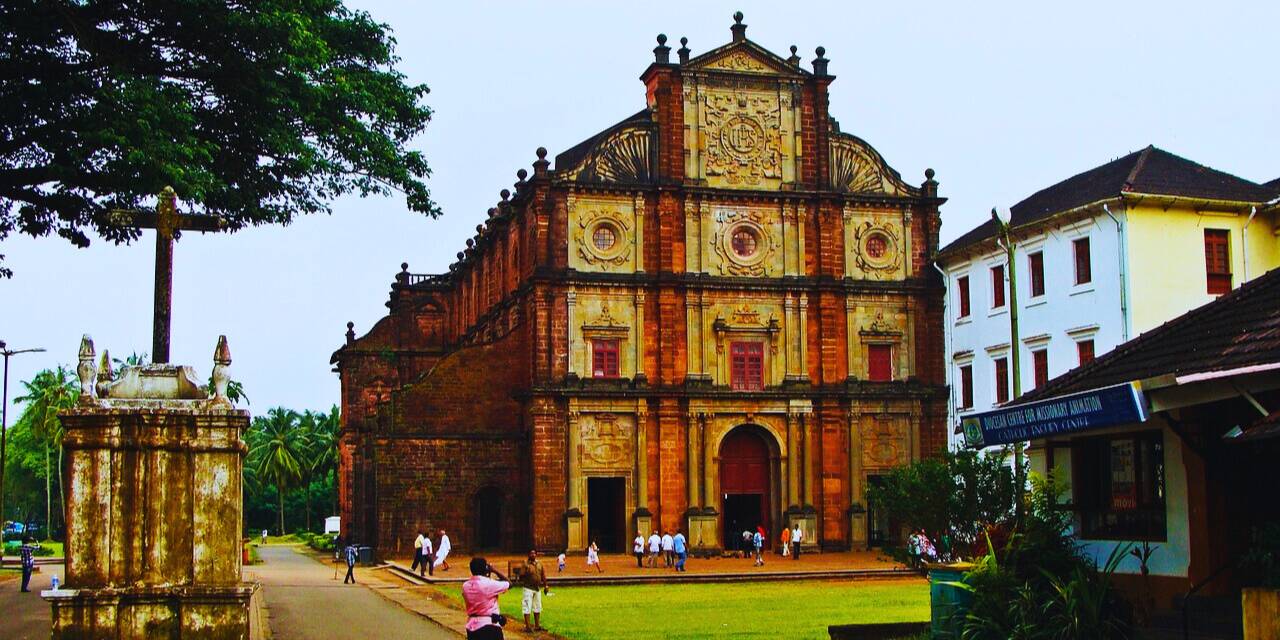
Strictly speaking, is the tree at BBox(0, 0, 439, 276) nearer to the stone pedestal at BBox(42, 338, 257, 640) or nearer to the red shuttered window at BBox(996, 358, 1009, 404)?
the stone pedestal at BBox(42, 338, 257, 640)

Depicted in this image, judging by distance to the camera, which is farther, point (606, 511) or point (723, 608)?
point (606, 511)

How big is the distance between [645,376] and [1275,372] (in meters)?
34.5

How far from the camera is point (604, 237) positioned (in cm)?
4722

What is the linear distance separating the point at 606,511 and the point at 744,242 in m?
10.1

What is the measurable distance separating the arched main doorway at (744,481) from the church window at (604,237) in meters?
7.45

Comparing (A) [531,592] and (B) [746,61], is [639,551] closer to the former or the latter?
(B) [746,61]

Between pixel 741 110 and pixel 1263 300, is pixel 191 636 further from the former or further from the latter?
pixel 741 110

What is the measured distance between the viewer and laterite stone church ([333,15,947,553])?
152 ft

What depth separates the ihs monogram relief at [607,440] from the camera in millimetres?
46438

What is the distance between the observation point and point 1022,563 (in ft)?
47.4

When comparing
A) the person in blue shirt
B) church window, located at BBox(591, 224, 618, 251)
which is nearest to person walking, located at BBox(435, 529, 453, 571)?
the person in blue shirt

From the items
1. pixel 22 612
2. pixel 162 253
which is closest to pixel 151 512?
pixel 162 253

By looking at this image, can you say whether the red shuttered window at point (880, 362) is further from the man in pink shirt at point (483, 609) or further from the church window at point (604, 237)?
the man in pink shirt at point (483, 609)

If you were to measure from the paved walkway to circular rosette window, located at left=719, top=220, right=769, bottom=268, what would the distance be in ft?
76.5
